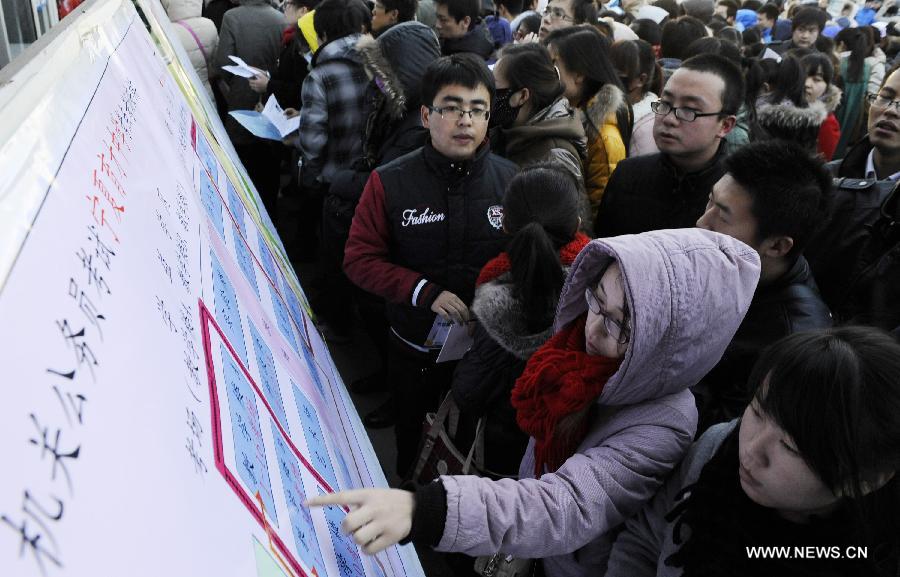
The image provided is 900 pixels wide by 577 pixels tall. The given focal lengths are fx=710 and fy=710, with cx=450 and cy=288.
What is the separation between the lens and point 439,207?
2307mm

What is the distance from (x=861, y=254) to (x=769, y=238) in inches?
23.7

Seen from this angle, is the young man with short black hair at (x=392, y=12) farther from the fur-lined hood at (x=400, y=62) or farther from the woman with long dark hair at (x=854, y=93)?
the woman with long dark hair at (x=854, y=93)

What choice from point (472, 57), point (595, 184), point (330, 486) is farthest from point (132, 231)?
point (595, 184)

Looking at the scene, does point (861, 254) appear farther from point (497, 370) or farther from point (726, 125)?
point (497, 370)

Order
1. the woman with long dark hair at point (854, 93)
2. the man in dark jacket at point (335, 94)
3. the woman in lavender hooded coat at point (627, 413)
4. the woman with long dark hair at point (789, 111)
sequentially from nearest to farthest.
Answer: the woman in lavender hooded coat at point (627, 413) < the man in dark jacket at point (335, 94) < the woman with long dark hair at point (789, 111) < the woman with long dark hair at point (854, 93)

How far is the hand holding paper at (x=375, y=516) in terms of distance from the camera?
3.27 ft

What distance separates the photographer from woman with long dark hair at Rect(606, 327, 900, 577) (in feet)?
3.09

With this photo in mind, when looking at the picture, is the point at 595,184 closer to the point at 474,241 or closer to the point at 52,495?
the point at 474,241

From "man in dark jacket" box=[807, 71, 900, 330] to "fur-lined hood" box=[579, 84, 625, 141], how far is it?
954 millimetres

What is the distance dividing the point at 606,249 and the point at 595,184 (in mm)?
1821

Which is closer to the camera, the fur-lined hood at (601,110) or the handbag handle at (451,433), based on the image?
the handbag handle at (451,433)

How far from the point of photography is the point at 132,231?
0.82 meters

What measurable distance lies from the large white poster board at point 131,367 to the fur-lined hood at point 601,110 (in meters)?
2.00

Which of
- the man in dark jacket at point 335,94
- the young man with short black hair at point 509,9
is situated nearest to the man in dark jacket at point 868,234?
the man in dark jacket at point 335,94
